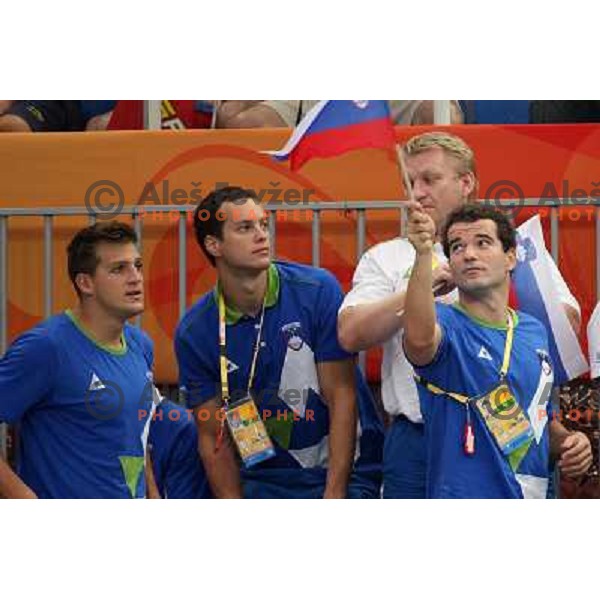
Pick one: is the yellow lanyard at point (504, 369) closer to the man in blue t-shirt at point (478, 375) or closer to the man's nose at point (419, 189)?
the man in blue t-shirt at point (478, 375)

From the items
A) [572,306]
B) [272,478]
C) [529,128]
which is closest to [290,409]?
[272,478]

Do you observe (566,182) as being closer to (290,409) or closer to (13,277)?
(290,409)

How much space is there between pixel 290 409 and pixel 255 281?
448 millimetres

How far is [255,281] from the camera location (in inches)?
245

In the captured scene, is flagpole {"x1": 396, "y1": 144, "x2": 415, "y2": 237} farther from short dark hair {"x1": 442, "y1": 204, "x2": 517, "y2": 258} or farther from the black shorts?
the black shorts

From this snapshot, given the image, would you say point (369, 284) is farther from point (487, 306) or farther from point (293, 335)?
point (487, 306)

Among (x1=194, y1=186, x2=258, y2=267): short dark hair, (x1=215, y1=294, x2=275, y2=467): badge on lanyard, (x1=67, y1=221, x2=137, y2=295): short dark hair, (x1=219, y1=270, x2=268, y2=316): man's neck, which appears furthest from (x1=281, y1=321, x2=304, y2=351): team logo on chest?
(x1=67, y1=221, x2=137, y2=295): short dark hair

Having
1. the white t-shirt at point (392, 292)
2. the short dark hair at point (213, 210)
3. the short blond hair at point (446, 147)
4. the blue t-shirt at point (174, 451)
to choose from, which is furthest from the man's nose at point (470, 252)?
the blue t-shirt at point (174, 451)

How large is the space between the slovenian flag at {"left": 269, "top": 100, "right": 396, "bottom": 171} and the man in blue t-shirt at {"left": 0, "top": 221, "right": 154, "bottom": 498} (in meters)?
0.83

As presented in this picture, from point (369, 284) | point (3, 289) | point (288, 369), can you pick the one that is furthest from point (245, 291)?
point (3, 289)

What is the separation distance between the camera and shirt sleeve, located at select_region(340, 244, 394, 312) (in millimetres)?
6105

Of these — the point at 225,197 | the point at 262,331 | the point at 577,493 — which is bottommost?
the point at 577,493

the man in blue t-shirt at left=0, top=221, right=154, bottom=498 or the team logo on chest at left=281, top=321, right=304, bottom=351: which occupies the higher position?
the team logo on chest at left=281, top=321, right=304, bottom=351

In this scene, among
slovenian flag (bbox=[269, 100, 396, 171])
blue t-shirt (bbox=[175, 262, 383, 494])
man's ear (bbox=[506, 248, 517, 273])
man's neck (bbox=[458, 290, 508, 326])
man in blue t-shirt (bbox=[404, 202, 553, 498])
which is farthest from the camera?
slovenian flag (bbox=[269, 100, 396, 171])
